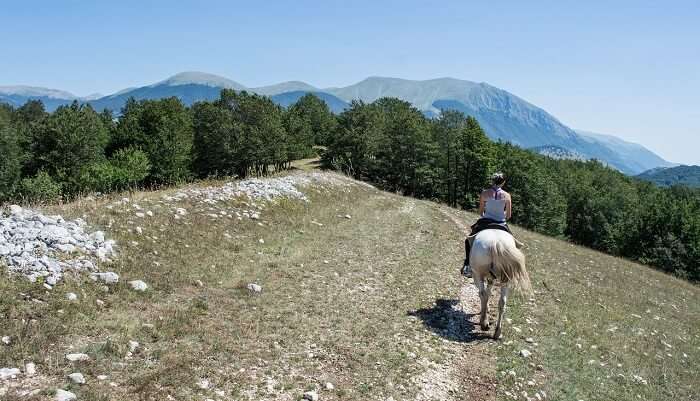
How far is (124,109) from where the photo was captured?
9788 centimetres

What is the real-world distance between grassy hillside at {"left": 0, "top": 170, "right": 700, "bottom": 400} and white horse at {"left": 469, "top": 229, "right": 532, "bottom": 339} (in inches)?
48.3

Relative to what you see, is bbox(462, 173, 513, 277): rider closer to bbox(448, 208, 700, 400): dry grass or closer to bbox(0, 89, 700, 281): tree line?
bbox(448, 208, 700, 400): dry grass

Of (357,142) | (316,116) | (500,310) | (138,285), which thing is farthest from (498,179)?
(316,116)

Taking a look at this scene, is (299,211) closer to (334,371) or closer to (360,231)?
(360,231)

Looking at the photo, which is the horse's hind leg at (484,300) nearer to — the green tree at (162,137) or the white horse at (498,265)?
the white horse at (498,265)

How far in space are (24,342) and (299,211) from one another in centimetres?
1618

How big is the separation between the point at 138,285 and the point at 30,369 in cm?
389

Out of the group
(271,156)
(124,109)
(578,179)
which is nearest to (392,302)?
(271,156)

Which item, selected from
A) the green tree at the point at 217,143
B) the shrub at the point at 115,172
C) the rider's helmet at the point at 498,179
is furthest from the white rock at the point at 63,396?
the green tree at the point at 217,143

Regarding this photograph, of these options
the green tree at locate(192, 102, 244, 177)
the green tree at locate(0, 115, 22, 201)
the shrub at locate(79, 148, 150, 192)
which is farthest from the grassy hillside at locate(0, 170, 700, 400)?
the green tree at locate(0, 115, 22, 201)

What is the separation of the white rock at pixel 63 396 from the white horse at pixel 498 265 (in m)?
9.98

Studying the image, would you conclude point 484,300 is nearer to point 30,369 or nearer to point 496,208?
point 496,208

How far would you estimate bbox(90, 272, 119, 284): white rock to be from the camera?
10578 mm

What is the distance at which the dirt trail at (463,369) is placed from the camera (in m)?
8.91
